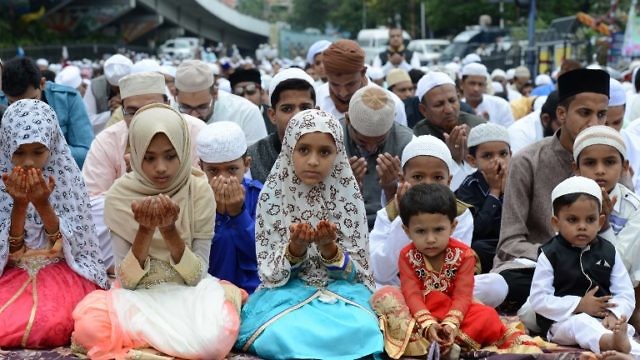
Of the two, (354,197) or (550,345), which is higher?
(354,197)

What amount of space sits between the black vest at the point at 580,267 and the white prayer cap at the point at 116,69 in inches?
183

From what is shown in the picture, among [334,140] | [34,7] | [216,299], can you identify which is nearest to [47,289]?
[216,299]

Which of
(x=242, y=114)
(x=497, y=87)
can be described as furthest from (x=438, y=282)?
(x=497, y=87)

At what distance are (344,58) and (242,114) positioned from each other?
37.1 inches

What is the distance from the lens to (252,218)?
5.23 m

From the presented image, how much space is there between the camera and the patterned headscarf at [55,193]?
466 cm

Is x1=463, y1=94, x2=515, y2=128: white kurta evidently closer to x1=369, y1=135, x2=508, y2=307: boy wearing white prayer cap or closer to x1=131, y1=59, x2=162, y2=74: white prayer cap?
x1=131, y1=59, x2=162, y2=74: white prayer cap

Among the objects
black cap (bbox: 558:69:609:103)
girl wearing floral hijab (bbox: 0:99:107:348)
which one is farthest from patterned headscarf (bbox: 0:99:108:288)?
black cap (bbox: 558:69:609:103)

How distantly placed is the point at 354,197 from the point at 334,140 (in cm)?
29

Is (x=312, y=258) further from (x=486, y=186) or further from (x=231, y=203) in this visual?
(x=486, y=186)

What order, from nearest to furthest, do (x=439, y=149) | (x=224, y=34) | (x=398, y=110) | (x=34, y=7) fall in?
1. (x=439, y=149)
2. (x=398, y=110)
3. (x=34, y=7)
4. (x=224, y=34)

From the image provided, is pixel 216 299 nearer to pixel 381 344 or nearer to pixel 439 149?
pixel 381 344

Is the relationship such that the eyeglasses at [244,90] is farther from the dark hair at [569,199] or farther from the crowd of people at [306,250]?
the dark hair at [569,199]

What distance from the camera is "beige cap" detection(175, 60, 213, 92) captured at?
677 cm
